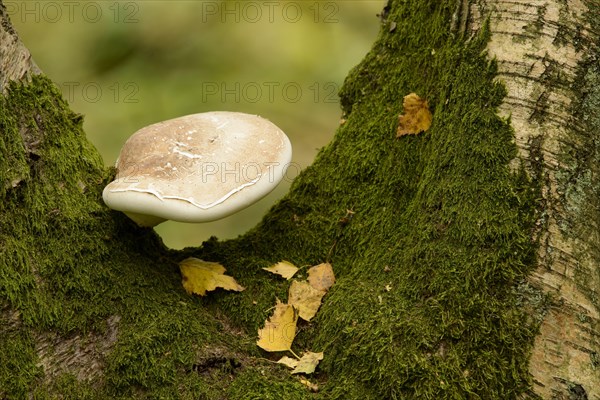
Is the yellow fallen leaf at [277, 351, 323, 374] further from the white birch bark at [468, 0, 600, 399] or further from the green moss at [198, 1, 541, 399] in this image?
the white birch bark at [468, 0, 600, 399]

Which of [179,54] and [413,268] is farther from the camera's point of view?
[179,54]

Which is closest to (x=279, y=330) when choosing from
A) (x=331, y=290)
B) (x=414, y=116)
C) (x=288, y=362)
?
(x=288, y=362)

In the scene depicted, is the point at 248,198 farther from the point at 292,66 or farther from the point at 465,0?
the point at 292,66

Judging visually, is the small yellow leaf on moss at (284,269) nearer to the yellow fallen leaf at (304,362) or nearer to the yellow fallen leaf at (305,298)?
the yellow fallen leaf at (305,298)

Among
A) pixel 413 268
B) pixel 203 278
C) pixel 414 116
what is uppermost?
pixel 414 116

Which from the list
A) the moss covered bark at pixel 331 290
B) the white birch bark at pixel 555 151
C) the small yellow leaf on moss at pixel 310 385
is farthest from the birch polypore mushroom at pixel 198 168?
the white birch bark at pixel 555 151

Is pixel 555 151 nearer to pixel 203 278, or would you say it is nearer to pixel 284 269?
pixel 284 269
